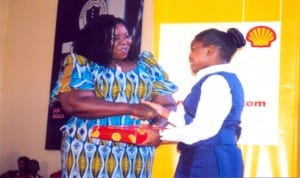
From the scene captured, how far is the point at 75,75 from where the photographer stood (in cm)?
114

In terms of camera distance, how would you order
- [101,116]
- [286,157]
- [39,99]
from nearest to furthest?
1. [286,157]
2. [101,116]
3. [39,99]

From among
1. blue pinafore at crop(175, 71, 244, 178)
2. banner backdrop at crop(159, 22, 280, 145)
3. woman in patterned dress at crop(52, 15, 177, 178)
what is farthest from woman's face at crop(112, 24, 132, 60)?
blue pinafore at crop(175, 71, 244, 178)

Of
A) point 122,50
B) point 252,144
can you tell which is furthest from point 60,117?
point 252,144

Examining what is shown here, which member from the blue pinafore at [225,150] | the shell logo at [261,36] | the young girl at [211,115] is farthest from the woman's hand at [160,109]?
the shell logo at [261,36]

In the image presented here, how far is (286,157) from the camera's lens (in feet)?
3.31

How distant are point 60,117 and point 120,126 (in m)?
0.21

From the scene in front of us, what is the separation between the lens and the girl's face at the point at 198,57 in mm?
1075

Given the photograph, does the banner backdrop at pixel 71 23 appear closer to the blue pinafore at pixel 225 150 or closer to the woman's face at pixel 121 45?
the woman's face at pixel 121 45

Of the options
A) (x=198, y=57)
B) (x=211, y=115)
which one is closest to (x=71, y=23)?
(x=198, y=57)

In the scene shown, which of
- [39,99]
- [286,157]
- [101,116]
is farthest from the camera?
[39,99]

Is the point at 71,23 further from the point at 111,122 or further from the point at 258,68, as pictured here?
the point at 258,68

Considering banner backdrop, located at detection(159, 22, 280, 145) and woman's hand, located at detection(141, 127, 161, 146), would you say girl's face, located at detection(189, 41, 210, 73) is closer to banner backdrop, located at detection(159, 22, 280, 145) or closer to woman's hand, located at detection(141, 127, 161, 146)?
banner backdrop, located at detection(159, 22, 280, 145)

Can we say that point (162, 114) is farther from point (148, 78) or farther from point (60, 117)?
point (60, 117)

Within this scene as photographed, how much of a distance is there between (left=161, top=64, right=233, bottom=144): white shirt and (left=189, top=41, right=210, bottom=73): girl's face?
1 centimetres
